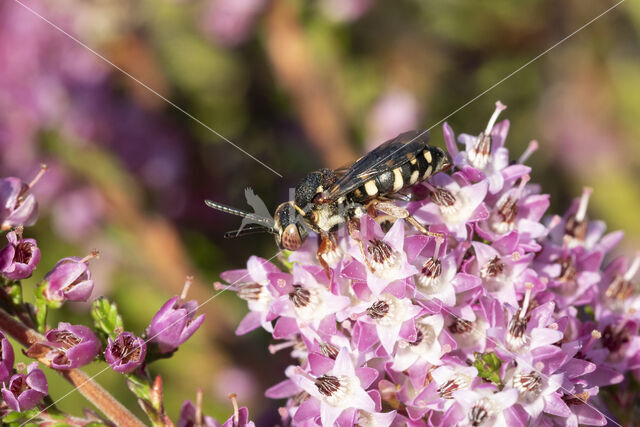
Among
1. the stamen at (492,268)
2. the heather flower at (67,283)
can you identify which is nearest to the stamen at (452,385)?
the stamen at (492,268)

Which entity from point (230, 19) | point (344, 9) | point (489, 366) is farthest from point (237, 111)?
point (489, 366)

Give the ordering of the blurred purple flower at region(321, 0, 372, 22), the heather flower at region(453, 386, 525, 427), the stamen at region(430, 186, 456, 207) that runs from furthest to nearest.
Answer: the blurred purple flower at region(321, 0, 372, 22), the stamen at region(430, 186, 456, 207), the heather flower at region(453, 386, 525, 427)

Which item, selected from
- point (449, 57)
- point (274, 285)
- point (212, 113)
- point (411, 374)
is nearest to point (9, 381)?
point (274, 285)

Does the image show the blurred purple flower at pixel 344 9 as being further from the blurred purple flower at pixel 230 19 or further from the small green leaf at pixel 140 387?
the small green leaf at pixel 140 387

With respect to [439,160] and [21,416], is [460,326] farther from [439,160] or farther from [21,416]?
[21,416]

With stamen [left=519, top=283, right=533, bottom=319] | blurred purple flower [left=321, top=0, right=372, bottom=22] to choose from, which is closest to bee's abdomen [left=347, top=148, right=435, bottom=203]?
stamen [left=519, top=283, right=533, bottom=319]

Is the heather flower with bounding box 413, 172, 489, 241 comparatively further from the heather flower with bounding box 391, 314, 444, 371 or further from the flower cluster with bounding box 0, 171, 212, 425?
the flower cluster with bounding box 0, 171, 212, 425

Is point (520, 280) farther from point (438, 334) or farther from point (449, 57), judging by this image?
point (449, 57)
